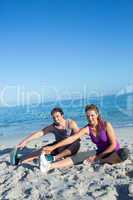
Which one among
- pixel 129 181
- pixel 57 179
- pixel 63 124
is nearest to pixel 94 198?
pixel 129 181

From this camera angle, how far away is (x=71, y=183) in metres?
5.39

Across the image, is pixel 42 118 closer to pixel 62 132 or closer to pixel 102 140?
pixel 62 132

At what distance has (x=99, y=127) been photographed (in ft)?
21.0

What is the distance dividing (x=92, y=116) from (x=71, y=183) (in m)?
1.31

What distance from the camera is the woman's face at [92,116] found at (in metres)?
6.24

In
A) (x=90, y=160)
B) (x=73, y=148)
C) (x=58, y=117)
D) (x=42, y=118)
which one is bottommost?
(x=42, y=118)

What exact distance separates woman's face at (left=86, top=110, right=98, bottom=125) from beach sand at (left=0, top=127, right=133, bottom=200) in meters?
0.71

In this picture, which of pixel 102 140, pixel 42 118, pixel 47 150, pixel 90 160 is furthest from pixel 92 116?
pixel 42 118

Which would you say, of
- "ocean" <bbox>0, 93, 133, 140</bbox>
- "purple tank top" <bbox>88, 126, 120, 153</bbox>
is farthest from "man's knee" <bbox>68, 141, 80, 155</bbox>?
"ocean" <bbox>0, 93, 133, 140</bbox>

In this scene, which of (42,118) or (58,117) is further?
(42,118)

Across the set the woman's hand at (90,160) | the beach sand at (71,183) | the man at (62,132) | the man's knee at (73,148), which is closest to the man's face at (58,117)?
the man at (62,132)

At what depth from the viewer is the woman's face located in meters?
6.24

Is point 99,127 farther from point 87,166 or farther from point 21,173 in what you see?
point 21,173

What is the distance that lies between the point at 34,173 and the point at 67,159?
700 millimetres
